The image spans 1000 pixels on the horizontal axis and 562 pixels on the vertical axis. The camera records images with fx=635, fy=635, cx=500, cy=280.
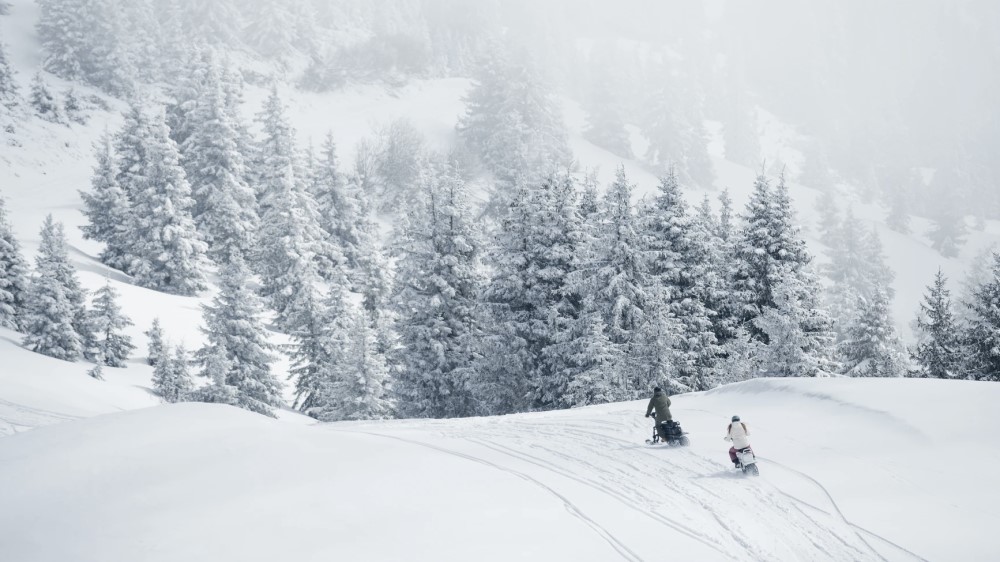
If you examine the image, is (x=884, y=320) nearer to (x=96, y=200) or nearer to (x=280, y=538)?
(x=280, y=538)

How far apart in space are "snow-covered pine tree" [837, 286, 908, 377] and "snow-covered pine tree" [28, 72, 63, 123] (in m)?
67.1

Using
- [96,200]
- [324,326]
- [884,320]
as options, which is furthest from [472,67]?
[884,320]

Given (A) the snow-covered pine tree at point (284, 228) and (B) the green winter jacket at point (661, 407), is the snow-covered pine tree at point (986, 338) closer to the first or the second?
(B) the green winter jacket at point (661, 407)

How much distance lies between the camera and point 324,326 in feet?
119

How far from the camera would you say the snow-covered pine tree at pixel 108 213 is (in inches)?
1671

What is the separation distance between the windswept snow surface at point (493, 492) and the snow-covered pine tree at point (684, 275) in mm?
11257

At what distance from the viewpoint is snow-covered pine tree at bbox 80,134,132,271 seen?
42.4 meters

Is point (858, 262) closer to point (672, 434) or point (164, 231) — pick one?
point (672, 434)

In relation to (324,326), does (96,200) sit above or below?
above

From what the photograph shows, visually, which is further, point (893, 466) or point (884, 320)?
point (884, 320)

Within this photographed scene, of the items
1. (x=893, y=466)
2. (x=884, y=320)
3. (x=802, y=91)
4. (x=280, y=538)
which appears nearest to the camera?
(x=280, y=538)

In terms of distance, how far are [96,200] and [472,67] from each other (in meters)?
64.7

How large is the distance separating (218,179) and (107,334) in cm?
2097

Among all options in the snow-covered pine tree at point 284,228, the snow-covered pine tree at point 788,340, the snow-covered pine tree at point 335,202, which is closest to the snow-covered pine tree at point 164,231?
the snow-covered pine tree at point 284,228
